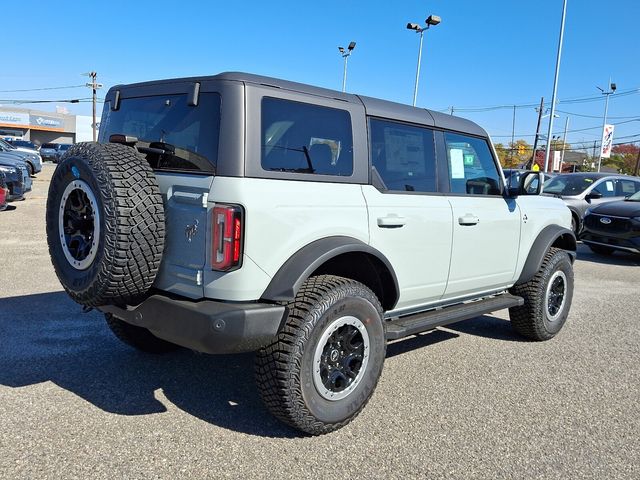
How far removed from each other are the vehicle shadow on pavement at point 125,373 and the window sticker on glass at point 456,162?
2237mm

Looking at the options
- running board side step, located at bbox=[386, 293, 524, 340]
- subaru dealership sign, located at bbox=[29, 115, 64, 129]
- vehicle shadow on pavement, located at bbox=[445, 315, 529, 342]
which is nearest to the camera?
running board side step, located at bbox=[386, 293, 524, 340]

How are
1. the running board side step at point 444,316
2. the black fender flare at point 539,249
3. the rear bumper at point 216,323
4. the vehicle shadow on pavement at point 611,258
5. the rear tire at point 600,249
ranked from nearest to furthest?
the rear bumper at point 216,323 < the running board side step at point 444,316 < the black fender flare at point 539,249 < the vehicle shadow on pavement at point 611,258 < the rear tire at point 600,249

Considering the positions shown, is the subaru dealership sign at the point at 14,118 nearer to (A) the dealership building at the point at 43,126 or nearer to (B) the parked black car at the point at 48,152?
(A) the dealership building at the point at 43,126

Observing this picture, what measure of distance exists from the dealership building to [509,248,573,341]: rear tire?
69.8 meters

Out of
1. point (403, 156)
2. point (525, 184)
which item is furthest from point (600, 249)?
point (403, 156)

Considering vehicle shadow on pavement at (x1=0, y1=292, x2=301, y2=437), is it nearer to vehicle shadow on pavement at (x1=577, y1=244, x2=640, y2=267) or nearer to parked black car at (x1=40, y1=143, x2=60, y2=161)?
vehicle shadow on pavement at (x1=577, y1=244, x2=640, y2=267)

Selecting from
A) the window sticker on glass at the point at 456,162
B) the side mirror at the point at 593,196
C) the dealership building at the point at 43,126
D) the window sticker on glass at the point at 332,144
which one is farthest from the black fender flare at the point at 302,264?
the dealership building at the point at 43,126

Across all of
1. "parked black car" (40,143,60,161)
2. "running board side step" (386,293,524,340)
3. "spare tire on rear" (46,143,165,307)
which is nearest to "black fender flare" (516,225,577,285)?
"running board side step" (386,293,524,340)

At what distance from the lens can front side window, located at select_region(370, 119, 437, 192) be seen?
3.78 metres

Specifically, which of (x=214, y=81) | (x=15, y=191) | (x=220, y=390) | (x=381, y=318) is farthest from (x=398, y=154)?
(x=15, y=191)

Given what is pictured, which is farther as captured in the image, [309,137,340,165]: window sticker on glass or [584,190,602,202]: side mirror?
[584,190,602,202]: side mirror

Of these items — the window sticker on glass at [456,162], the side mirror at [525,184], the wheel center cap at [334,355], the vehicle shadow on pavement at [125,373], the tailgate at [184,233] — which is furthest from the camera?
the side mirror at [525,184]

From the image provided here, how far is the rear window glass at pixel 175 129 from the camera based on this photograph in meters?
3.03

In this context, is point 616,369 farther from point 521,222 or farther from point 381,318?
point 381,318
